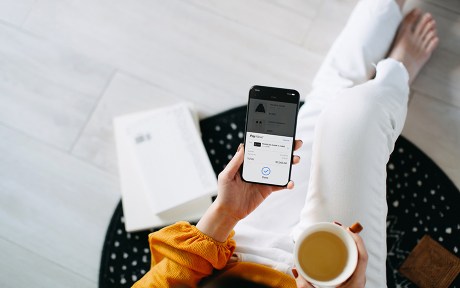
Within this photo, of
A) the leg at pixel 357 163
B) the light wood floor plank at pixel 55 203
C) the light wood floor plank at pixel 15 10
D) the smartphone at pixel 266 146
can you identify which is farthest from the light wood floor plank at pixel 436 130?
the light wood floor plank at pixel 15 10

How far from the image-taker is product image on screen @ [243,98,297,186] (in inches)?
26.6

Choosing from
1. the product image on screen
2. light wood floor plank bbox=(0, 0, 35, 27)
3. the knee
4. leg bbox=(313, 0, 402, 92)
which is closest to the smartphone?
the product image on screen

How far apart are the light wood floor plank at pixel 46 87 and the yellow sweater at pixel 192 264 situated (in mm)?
522

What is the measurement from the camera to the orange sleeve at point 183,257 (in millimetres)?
646

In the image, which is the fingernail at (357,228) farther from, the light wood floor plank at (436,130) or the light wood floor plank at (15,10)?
the light wood floor plank at (15,10)

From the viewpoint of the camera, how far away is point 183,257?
2.14ft

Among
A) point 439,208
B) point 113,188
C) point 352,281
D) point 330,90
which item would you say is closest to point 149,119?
point 113,188

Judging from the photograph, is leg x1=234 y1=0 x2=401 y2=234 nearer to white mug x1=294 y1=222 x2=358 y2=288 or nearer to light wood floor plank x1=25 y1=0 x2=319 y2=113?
light wood floor plank x1=25 y1=0 x2=319 y2=113

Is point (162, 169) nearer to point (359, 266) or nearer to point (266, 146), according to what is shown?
point (266, 146)

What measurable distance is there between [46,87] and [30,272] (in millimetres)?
492

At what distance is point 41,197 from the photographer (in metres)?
1.02

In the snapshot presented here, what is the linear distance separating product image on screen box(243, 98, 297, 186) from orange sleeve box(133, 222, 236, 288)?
0.13 metres

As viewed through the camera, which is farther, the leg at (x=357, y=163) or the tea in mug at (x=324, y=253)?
the leg at (x=357, y=163)

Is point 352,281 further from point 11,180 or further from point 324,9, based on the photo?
point 11,180
